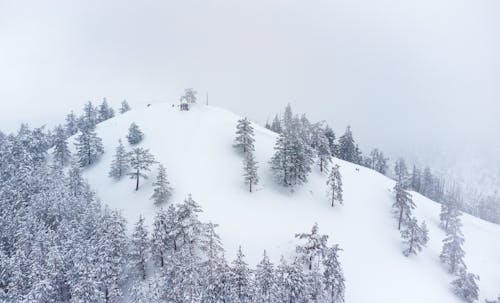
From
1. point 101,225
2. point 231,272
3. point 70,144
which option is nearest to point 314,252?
point 231,272

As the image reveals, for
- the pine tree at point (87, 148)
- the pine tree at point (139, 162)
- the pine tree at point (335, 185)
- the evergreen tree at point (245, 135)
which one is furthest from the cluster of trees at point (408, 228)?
the pine tree at point (87, 148)

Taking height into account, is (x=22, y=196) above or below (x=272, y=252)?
above

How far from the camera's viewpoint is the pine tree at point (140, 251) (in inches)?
2195

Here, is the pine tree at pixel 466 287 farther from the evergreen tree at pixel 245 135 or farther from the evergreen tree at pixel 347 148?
the evergreen tree at pixel 347 148

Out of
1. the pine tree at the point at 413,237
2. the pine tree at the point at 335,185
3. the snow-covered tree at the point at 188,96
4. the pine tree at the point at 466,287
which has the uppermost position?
the snow-covered tree at the point at 188,96

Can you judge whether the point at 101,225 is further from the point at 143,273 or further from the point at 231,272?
the point at 231,272

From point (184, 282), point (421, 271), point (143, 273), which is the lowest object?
point (421, 271)

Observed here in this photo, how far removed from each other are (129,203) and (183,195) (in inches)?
469

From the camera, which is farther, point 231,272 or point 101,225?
point 101,225

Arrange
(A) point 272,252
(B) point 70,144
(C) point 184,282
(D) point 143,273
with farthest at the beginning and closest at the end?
(B) point 70,144
(A) point 272,252
(D) point 143,273
(C) point 184,282

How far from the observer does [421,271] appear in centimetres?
6906

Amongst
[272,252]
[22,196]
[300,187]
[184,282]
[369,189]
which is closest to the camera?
[184,282]

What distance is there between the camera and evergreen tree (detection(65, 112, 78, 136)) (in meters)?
128

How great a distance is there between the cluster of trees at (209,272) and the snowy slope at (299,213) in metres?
6.15
